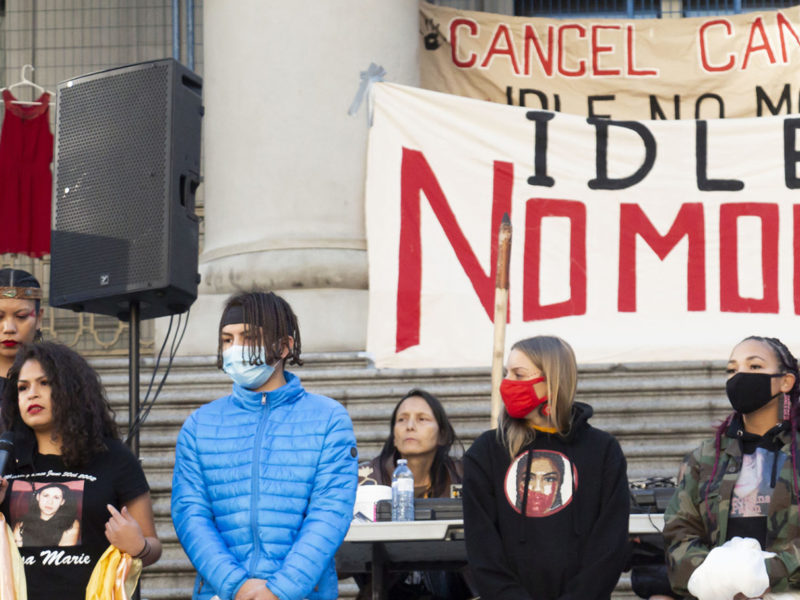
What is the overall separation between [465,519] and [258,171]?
602 cm

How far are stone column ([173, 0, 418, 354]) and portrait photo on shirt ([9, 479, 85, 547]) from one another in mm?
5717

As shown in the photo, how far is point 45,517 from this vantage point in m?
4.89

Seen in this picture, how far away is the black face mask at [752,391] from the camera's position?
5.45 meters

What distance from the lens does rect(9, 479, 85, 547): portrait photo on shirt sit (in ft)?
16.0

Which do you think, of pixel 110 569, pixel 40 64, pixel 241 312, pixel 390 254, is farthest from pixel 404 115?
pixel 40 64

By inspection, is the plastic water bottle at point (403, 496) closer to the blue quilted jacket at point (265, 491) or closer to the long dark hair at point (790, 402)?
the blue quilted jacket at point (265, 491)

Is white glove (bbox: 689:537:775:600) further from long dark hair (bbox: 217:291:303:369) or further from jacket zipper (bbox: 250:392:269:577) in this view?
long dark hair (bbox: 217:291:303:369)

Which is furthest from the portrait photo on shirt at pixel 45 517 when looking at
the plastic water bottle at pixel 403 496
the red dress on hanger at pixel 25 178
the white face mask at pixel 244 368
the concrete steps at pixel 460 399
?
the red dress on hanger at pixel 25 178

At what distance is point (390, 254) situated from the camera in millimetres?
9156

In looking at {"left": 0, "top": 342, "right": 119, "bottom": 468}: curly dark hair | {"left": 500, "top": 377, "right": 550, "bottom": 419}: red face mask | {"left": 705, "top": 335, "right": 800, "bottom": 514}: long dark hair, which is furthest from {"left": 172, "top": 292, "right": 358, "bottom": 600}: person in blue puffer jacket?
{"left": 705, "top": 335, "right": 800, "bottom": 514}: long dark hair

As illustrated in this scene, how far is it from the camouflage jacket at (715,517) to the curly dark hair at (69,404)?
2084 millimetres

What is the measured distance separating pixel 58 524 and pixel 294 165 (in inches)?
243

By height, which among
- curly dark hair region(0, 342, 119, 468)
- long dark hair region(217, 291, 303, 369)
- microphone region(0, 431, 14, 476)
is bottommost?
microphone region(0, 431, 14, 476)

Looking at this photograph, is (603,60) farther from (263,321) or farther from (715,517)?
(263,321)
